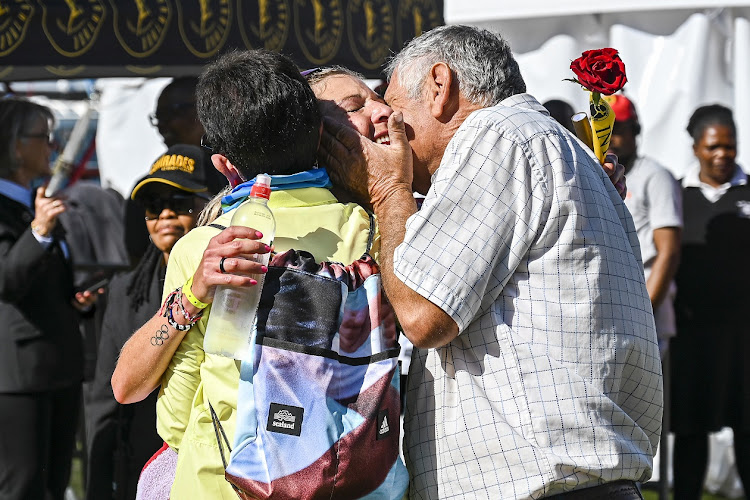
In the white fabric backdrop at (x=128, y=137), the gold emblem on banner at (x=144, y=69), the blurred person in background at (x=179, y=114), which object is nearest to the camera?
the gold emblem on banner at (x=144, y=69)

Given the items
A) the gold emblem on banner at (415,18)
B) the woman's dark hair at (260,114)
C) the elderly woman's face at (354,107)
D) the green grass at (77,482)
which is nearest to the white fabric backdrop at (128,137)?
the green grass at (77,482)

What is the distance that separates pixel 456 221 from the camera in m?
2.02

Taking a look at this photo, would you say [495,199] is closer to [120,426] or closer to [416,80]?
[416,80]

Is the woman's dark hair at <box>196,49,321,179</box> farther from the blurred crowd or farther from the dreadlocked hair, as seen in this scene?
the dreadlocked hair

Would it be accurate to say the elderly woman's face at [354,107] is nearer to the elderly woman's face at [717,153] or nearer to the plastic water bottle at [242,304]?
the plastic water bottle at [242,304]

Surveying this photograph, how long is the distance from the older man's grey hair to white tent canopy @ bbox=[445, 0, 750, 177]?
4.58 meters

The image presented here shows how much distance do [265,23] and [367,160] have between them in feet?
7.91

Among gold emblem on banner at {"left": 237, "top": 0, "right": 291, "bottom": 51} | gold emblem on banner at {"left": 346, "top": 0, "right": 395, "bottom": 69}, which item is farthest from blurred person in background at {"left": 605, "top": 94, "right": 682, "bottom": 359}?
gold emblem on banner at {"left": 237, "top": 0, "right": 291, "bottom": 51}

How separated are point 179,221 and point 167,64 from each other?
68 cm

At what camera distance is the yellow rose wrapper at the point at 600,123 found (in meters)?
2.65

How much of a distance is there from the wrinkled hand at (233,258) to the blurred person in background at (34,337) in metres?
2.73

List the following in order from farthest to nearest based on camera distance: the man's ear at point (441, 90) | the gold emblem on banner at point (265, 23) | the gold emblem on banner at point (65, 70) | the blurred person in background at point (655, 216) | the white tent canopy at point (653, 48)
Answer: the white tent canopy at point (653, 48), the blurred person in background at point (655, 216), the gold emblem on banner at point (265, 23), the gold emblem on banner at point (65, 70), the man's ear at point (441, 90)

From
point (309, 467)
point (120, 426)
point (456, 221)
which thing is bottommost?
point (120, 426)

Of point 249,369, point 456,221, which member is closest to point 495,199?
point 456,221
